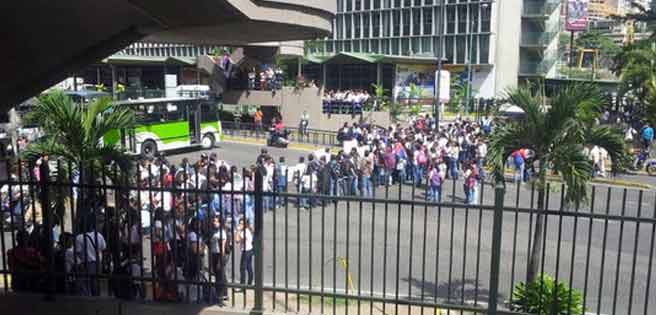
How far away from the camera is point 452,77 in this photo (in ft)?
188

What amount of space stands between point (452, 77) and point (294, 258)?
48.5m

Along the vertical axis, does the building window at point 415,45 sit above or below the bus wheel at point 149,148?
above

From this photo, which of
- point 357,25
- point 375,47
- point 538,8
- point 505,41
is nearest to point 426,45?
point 375,47

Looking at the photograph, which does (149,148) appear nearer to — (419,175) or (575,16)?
(419,175)

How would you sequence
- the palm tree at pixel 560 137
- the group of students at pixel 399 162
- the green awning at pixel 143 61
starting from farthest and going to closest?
the green awning at pixel 143 61 → the group of students at pixel 399 162 → the palm tree at pixel 560 137

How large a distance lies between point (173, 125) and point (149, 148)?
5.26 feet

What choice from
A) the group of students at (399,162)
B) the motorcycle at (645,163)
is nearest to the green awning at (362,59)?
the group of students at (399,162)

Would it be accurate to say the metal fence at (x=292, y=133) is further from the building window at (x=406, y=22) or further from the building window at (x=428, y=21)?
→ the building window at (x=406, y=22)

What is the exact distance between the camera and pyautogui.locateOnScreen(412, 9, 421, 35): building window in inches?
2554

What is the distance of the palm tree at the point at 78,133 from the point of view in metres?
9.30

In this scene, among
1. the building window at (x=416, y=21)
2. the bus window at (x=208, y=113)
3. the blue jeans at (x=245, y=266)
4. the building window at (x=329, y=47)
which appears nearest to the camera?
the blue jeans at (x=245, y=266)

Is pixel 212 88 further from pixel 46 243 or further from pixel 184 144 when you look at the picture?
pixel 46 243

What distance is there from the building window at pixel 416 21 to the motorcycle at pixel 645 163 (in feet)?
142

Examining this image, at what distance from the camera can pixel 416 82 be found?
4772 cm
